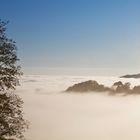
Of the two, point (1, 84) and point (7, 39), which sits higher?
point (7, 39)

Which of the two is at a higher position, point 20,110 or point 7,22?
point 7,22

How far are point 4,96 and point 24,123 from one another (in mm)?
3247

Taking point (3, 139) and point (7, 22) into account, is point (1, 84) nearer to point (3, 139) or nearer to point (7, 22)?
point (7, 22)

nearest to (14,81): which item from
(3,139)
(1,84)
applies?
(1,84)

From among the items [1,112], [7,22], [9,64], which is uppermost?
[7,22]

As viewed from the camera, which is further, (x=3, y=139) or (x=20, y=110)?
(x=3, y=139)

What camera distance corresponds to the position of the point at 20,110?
4981cm

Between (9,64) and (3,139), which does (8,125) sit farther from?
(3,139)

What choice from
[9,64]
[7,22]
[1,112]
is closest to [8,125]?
[1,112]

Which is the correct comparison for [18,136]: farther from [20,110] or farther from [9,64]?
[9,64]

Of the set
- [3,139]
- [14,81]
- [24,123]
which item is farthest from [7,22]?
[3,139]

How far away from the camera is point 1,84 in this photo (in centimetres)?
4966

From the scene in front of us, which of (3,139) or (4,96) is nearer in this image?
(4,96)

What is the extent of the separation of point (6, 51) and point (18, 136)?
26.7 ft
